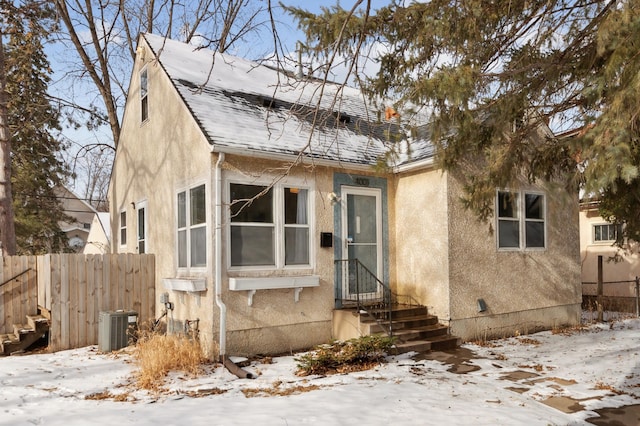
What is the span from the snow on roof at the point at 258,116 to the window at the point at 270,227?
77 centimetres

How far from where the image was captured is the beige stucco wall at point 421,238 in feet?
30.2

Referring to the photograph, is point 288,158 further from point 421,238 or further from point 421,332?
point 421,332

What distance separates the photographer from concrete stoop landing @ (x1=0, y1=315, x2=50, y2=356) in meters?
9.05

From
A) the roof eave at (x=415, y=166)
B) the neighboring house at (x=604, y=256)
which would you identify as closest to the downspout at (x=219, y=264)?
the roof eave at (x=415, y=166)

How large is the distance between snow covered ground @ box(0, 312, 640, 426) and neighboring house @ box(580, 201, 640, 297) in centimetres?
826

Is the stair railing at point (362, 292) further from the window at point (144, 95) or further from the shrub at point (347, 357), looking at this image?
the window at point (144, 95)

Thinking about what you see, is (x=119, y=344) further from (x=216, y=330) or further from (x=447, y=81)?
(x=447, y=81)

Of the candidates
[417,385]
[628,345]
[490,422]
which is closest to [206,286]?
[417,385]

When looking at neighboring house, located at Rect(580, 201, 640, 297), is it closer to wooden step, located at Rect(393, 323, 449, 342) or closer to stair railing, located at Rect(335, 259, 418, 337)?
wooden step, located at Rect(393, 323, 449, 342)

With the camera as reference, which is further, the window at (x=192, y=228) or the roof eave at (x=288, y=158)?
the window at (x=192, y=228)

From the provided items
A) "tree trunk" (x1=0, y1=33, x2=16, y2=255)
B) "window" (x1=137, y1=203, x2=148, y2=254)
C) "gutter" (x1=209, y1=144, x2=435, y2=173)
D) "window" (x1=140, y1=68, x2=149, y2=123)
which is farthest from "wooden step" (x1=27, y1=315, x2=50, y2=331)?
"gutter" (x1=209, y1=144, x2=435, y2=173)

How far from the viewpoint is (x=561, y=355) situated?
27.1 feet

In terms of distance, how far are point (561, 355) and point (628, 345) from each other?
1.63 m

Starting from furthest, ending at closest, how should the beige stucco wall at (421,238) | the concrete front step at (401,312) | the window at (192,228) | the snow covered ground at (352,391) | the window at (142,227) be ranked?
the window at (142,227) < the beige stucco wall at (421,238) < the concrete front step at (401,312) < the window at (192,228) < the snow covered ground at (352,391)
